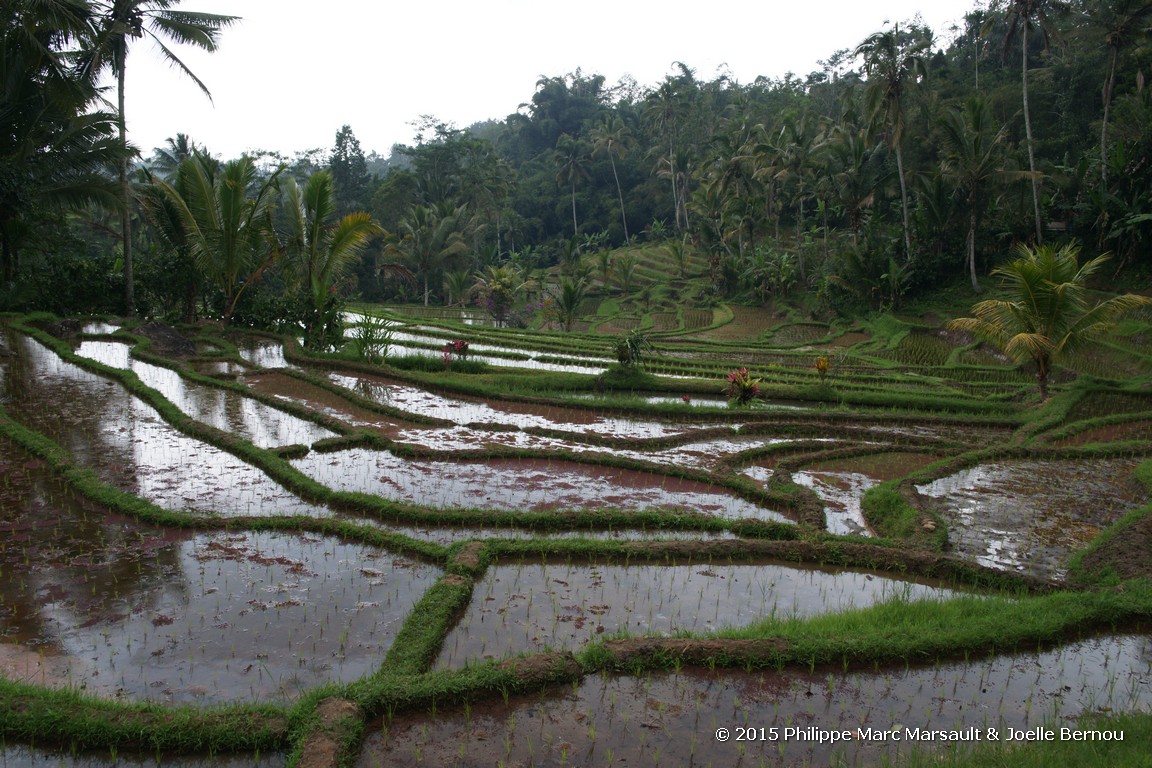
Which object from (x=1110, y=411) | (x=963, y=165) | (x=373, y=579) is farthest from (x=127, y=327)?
(x=963, y=165)

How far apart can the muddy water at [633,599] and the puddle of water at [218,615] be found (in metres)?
0.63

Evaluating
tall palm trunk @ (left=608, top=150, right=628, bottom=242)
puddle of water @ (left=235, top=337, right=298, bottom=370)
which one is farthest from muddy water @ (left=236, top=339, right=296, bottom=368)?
tall palm trunk @ (left=608, top=150, right=628, bottom=242)

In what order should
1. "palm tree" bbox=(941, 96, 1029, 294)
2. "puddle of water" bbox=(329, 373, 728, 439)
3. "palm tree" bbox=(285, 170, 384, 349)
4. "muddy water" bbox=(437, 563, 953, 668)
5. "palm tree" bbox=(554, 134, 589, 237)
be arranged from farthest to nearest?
"palm tree" bbox=(554, 134, 589, 237) < "palm tree" bbox=(941, 96, 1029, 294) < "palm tree" bbox=(285, 170, 384, 349) < "puddle of water" bbox=(329, 373, 728, 439) < "muddy water" bbox=(437, 563, 953, 668)

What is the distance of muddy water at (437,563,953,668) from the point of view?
5.36 m

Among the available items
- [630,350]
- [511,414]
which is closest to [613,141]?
[630,350]

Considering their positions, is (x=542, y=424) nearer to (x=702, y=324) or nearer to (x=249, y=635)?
(x=249, y=635)

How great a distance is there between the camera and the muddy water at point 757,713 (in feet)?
13.3

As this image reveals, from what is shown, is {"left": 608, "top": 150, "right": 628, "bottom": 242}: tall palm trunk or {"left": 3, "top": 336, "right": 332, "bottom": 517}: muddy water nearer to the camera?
{"left": 3, "top": 336, "right": 332, "bottom": 517}: muddy water

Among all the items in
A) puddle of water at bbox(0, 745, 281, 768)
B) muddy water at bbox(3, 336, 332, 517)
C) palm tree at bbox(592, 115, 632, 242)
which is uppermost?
palm tree at bbox(592, 115, 632, 242)

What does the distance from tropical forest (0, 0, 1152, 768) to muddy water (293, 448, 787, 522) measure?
0.07 metres

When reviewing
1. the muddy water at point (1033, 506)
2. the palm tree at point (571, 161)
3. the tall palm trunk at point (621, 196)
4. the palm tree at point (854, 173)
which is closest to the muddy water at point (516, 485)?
the muddy water at point (1033, 506)

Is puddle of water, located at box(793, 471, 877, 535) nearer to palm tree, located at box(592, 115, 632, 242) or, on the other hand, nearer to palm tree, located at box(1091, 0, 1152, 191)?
palm tree, located at box(1091, 0, 1152, 191)

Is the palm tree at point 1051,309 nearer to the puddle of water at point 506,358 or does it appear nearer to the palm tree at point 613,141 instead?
the puddle of water at point 506,358

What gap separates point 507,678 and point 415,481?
4729 mm
